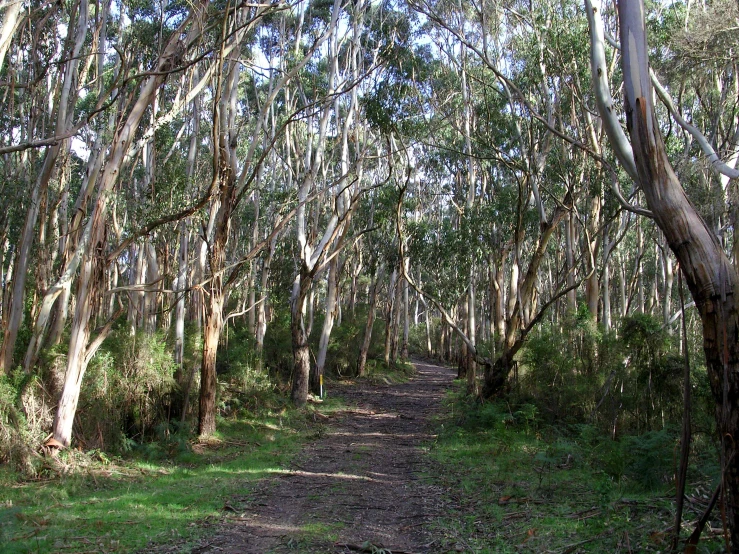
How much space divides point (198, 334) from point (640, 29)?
12.4 metres

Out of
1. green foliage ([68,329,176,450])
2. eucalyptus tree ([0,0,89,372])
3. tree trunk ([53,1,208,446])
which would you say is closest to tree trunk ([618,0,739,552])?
tree trunk ([53,1,208,446])

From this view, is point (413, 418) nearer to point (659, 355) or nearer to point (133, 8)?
point (659, 355)

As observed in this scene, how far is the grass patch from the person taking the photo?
582 centimetres

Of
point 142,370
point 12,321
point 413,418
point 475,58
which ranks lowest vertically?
point 413,418

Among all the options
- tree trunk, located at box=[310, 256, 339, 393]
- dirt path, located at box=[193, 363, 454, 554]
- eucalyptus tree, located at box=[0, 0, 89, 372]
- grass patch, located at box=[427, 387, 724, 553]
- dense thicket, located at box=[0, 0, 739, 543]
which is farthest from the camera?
tree trunk, located at box=[310, 256, 339, 393]

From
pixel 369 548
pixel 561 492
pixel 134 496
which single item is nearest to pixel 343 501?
pixel 369 548

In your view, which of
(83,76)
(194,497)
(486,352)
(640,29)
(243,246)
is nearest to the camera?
(640,29)

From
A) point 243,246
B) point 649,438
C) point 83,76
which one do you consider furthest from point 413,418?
point 243,246

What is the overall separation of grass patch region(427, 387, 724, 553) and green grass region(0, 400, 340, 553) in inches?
108

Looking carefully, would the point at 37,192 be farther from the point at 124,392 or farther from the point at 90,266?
the point at 124,392

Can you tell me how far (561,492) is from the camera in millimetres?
8094

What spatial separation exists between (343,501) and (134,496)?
2.61 meters

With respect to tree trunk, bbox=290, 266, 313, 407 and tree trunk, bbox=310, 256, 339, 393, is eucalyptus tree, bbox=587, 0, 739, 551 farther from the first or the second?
tree trunk, bbox=310, 256, 339, 393

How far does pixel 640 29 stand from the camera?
4824 millimetres
